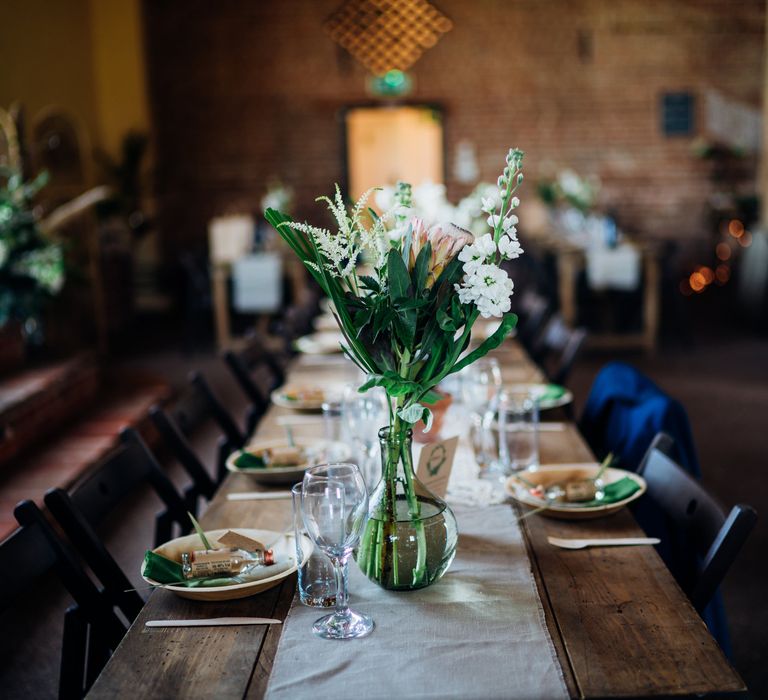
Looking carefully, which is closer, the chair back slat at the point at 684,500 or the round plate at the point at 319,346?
the chair back slat at the point at 684,500

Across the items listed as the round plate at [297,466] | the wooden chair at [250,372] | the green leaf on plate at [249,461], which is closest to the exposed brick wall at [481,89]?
the wooden chair at [250,372]

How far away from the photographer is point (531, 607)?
5.06 ft

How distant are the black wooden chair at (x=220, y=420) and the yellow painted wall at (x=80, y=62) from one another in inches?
189

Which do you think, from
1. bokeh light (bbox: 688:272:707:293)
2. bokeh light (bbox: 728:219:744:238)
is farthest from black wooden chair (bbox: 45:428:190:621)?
bokeh light (bbox: 728:219:744:238)

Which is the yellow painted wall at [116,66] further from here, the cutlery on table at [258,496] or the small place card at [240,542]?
the small place card at [240,542]

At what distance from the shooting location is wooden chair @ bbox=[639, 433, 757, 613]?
5.64ft

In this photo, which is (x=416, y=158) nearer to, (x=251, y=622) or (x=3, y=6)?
(x=3, y=6)

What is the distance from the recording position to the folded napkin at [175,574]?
1.62m

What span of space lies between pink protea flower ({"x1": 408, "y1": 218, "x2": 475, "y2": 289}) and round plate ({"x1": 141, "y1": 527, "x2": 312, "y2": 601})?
52cm

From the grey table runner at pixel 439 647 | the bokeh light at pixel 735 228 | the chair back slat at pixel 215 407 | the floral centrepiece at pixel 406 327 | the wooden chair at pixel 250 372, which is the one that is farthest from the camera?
the bokeh light at pixel 735 228

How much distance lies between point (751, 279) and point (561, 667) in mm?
7126

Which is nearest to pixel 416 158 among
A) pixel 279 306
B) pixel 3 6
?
pixel 279 306

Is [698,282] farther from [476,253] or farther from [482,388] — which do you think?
[476,253]

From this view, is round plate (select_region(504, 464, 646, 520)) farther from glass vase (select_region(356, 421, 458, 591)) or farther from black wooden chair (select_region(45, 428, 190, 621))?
black wooden chair (select_region(45, 428, 190, 621))
